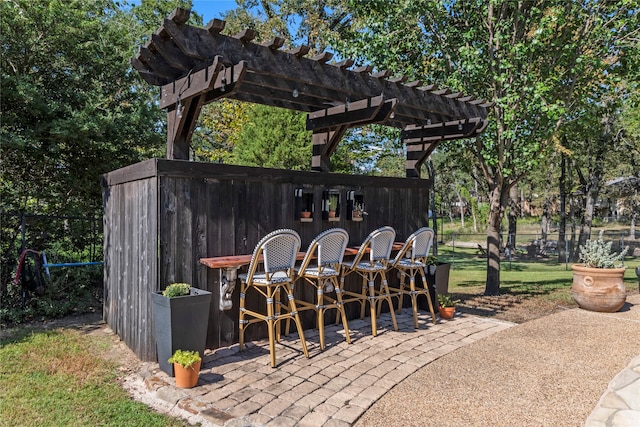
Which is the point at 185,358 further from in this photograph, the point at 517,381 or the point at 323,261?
the point at 517,381

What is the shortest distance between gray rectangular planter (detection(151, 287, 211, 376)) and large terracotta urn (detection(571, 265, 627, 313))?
4815mm

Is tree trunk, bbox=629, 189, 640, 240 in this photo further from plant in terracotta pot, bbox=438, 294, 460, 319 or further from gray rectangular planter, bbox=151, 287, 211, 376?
gray rectangular planter, bbox=151, 287, 211, 376

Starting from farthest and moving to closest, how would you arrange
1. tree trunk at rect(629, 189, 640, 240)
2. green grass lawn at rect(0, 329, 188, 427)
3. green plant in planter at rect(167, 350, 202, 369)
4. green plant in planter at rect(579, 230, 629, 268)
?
1. tree trunk at rect(629, 189, 640, 240)
2. green plant in planter at rect(579, 230, 629, 268)
3. green plant in planter at rect(167, 350, 202, 369)
4. green grass lawn at rect(0, 329, 188, 427)

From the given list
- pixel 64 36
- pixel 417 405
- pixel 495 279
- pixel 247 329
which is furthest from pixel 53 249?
pixel 495 279

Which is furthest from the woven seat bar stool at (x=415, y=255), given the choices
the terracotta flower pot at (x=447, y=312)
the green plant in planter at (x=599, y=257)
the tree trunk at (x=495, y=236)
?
the tree trunk at (x=495, y=236)

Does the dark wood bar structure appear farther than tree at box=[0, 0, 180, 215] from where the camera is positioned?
No

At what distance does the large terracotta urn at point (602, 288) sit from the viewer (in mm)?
5434

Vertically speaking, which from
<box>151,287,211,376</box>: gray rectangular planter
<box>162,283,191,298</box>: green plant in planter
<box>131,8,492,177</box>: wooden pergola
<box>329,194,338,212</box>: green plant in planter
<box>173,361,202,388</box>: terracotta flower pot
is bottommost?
<box>173,361,202,388</box>: terracotta flower pot

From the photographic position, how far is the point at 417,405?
9.32 feet

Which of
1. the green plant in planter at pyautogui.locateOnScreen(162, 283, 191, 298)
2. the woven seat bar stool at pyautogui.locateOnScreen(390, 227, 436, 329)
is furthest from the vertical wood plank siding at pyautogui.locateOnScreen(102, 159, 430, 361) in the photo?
the woven seat bar stool at pyautogui.locateOnScreen(390, 227, 436, 329)

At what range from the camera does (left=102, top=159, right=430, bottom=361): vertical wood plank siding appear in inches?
140

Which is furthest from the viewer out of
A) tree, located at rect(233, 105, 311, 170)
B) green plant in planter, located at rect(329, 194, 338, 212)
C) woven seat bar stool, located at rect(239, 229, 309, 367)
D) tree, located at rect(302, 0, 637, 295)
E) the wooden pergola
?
tree, located at rect(233, 105, 311, 170)

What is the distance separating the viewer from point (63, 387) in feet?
10.2

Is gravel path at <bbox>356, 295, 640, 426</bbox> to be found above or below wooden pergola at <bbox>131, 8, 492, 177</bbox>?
below
